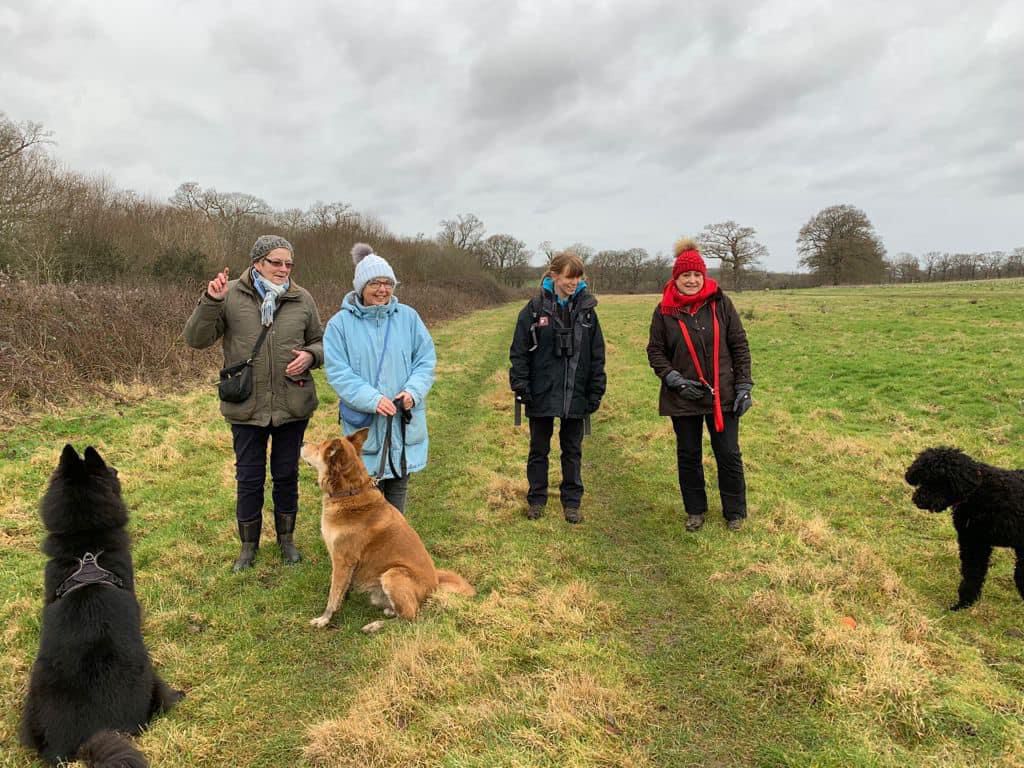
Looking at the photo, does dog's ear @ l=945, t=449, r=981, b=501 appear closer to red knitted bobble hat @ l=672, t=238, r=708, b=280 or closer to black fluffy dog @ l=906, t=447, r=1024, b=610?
black fluffy dog @ l=906, t=447, r=1024, b=610

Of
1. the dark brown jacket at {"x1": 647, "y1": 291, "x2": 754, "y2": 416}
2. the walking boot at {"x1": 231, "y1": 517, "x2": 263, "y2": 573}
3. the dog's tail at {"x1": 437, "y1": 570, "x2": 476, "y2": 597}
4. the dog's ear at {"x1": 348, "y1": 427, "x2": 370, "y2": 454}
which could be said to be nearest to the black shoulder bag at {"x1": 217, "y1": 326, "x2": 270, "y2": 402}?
the dog's ear at {"x1": 348, "y1": 427, "x2": 370, "y2": 454}

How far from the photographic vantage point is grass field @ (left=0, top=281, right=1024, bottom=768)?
9.44 ft

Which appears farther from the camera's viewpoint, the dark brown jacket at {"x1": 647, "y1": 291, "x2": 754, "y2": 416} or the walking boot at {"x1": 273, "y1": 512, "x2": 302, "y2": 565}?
the dark brown jacket at {"x1": 647, "y1": 291, "x2": 754, "y2": 416}

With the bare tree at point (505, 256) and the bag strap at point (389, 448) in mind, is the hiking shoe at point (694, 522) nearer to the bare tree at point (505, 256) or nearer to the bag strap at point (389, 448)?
the bag strap at point (389, 448)

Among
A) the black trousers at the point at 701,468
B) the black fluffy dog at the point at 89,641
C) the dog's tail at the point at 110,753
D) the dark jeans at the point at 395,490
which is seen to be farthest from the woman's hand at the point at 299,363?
the black trousers at the point at 701,468

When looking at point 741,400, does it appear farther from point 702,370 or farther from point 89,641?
point 89,641

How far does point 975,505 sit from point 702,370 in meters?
2.34

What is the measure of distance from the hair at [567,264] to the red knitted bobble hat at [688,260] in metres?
0.94

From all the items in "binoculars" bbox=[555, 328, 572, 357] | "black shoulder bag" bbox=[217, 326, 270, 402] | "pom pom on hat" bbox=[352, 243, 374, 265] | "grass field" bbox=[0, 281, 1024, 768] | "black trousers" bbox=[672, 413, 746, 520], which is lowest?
"grass field" bbox=[0, 281, 1024, 768]

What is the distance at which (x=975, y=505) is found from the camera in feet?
13.7

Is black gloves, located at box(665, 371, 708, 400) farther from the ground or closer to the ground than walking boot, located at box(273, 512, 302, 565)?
farther from the ground

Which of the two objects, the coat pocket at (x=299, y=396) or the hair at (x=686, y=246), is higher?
the hair at (x=686, y=246)

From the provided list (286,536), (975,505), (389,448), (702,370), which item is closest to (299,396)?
(389,448)

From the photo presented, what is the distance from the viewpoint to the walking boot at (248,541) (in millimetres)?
4836
